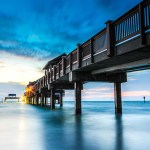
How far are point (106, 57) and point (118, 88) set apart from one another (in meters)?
11.5

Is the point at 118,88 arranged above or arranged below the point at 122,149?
above

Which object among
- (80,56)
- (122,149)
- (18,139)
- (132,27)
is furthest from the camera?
(80,56)

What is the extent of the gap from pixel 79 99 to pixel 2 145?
13.5 meters

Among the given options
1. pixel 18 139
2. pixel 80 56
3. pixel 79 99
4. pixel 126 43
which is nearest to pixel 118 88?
pixel 79 99

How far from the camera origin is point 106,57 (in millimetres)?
12664

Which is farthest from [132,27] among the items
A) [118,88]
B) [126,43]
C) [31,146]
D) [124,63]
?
[118,88]

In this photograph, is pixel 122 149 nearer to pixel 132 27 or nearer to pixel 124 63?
pixel 132 27

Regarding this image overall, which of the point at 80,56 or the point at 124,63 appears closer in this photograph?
the point at 124,63

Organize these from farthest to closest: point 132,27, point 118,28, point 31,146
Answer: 1. point 118,28
2. point 132,27
3. point 31,146

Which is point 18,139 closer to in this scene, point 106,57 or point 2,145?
point 2,145

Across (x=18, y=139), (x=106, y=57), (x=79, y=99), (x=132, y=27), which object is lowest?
(x=18, y=139)

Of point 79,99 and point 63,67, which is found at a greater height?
point 63,67

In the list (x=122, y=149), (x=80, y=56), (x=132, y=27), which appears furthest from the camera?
(x=80, y=56)

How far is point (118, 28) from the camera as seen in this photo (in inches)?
458
